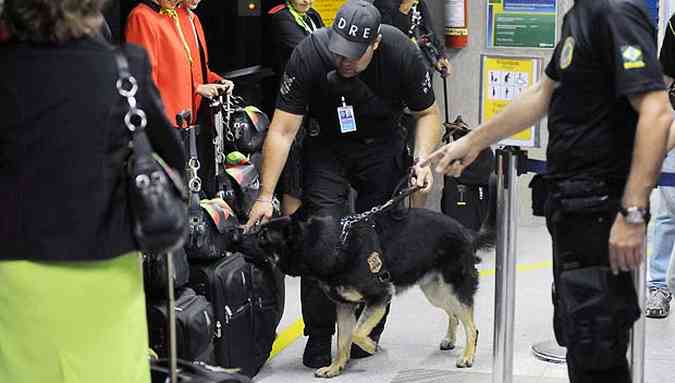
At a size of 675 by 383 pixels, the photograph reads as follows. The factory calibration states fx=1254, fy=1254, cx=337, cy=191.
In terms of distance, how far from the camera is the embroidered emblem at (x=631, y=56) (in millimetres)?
3581

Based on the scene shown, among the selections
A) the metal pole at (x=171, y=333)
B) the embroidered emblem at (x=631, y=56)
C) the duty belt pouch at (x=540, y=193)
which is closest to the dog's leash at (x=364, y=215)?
the duty belt pouch at (x=540, y=193)

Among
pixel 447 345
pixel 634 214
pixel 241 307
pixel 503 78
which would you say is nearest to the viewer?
pixel 634 214

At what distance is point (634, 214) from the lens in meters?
3.59

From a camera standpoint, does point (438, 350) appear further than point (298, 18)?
No

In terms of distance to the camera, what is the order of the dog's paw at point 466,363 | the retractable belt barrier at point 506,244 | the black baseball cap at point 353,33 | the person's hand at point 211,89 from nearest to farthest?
the retractable belt barrier at point 506,244, the black baseball cap at point 353,33, the dog's paw at point 466,363, the person's hand at point 211,89

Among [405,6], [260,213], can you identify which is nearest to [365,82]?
[260,213]

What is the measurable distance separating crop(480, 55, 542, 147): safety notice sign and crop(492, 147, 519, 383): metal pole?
182 cm

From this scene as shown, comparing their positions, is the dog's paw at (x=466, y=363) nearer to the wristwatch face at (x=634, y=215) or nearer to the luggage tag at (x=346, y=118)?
the luggage tag at (x=346, y=118)

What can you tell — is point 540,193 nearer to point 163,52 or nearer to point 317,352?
point 317,352

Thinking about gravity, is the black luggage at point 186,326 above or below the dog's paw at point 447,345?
above

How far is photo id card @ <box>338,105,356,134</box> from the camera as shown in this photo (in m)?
5.63

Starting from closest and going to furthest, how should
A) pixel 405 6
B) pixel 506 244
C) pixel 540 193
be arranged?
1. pixel 540 193
2. pixel 506 244
3. pixel 405 6

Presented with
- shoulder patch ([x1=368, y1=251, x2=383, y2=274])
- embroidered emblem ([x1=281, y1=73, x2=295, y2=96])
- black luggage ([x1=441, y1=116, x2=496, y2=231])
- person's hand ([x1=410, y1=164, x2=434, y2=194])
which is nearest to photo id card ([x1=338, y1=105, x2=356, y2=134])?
embroidered emblem ([x1=281, y1=73, x2=295, y2=96])

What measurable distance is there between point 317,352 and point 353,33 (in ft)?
5.01
